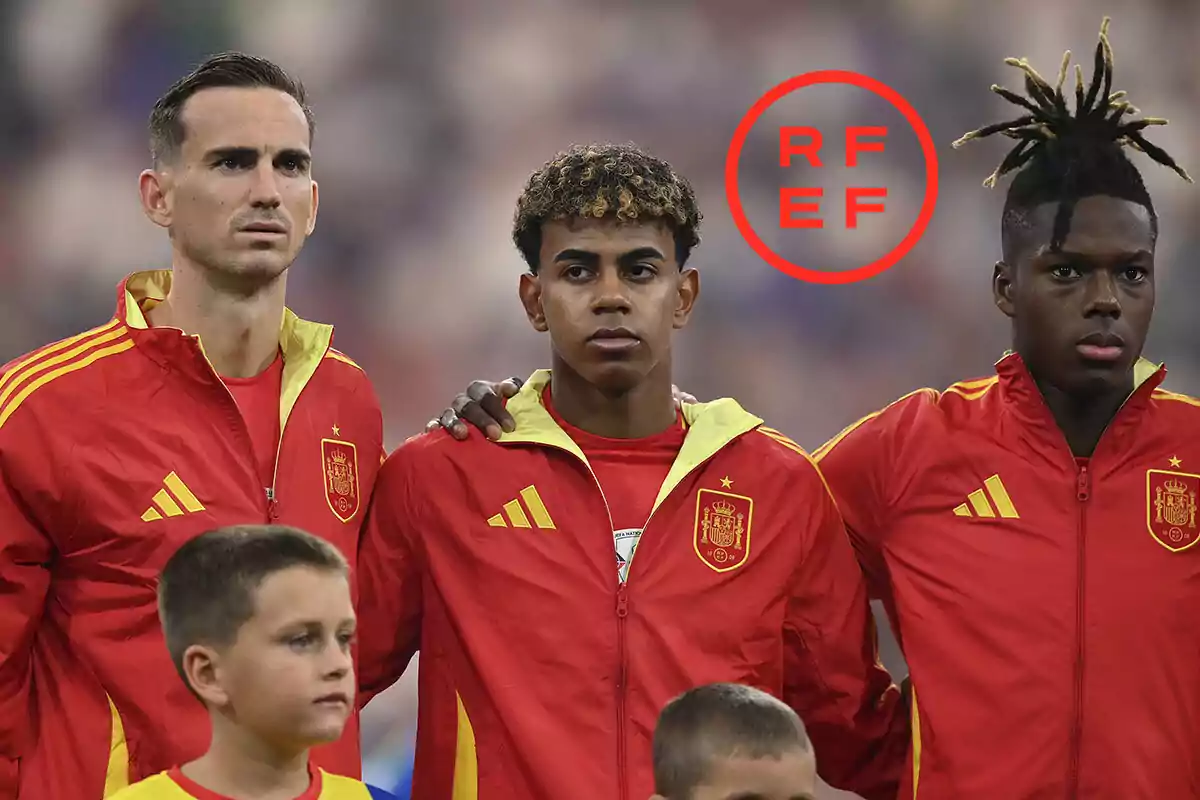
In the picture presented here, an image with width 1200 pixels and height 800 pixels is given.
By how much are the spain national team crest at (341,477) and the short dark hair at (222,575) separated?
0.44 metres

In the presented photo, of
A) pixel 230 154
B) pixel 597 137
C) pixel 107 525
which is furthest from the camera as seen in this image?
pixel 597 137

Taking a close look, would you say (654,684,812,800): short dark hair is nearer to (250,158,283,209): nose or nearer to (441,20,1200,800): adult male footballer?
(441,20,1200,800): adult male footballer

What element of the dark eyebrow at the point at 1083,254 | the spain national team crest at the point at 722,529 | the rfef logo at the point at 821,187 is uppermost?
the rfef logo at the point at 821,187

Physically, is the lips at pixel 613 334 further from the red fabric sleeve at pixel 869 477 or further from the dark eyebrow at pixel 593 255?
the red fabric sleeve at pixel 869 477

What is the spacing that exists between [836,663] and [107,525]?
134cm

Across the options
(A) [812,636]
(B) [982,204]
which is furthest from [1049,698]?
(B) [982,204]

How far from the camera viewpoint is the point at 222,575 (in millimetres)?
2428

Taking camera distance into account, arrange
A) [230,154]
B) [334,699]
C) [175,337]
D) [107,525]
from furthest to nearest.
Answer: [230,154], [175,337], [107,525], [334,699]

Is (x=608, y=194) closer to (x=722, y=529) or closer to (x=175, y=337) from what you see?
(x=722, y=529)

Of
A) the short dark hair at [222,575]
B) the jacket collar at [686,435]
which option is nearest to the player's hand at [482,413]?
the jacket collar at [686,435]

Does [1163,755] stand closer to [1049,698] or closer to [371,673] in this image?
[1049,698]

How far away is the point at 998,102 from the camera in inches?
243

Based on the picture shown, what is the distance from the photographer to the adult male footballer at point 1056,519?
2.88 m

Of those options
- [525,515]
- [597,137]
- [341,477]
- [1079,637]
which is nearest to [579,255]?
[525,515]
